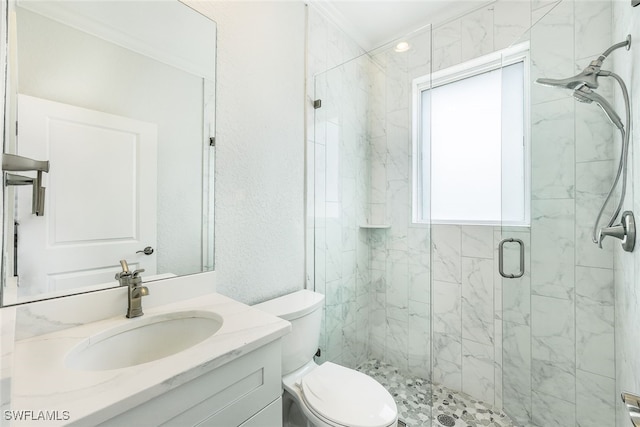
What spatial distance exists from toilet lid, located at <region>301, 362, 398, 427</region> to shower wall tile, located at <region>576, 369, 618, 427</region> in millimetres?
788

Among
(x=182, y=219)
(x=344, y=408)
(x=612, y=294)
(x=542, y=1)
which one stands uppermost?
(x=542, y=1)

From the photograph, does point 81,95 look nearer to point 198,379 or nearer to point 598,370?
point 198,379

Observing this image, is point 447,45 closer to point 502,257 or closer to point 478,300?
point 502,257

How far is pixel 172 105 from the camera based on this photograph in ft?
3.75

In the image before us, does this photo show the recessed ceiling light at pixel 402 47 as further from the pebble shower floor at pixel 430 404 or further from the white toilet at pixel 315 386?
the pebble shower floor at pixel 430 404

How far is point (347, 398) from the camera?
114cm

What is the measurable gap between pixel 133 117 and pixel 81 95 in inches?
→ 6.0

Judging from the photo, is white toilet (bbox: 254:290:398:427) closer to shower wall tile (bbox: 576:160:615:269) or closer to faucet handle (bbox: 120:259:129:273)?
faucet handle (bbox: 120:259:129:273)

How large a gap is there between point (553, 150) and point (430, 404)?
1.53 metres

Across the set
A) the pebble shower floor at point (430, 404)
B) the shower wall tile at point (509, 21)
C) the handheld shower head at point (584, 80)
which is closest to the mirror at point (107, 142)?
the pebble shower floor at point (430, 404)

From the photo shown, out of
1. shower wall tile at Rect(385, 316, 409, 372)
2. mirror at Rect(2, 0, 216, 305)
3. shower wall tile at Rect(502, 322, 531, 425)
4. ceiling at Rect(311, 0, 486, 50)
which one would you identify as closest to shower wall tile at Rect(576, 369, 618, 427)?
shower wall tile at Rect(502, 322, 531, 425)

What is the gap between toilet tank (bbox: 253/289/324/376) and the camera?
1.30 m

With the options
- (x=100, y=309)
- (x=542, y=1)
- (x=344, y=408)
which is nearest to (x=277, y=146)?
(x=100, y=309)

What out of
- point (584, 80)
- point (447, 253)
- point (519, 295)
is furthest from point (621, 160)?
point (447, 253)
